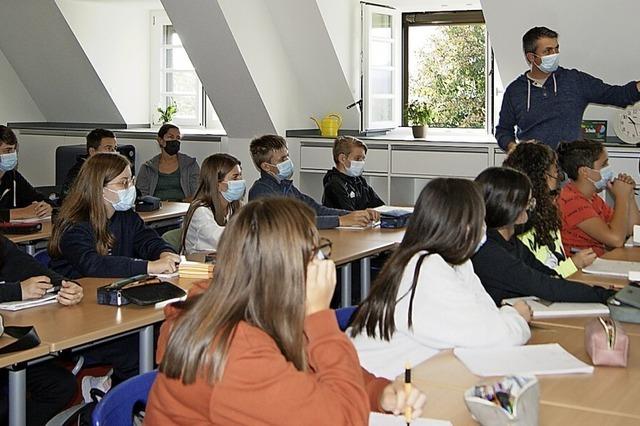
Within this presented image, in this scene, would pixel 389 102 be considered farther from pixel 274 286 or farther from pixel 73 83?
pixel 274 286

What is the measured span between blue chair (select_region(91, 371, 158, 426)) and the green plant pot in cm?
607

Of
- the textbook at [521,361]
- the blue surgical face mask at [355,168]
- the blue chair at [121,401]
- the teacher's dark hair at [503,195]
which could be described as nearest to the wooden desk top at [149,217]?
the blue surgical face mask at [355,168]

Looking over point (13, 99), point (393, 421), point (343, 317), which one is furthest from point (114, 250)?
point (13, 99)

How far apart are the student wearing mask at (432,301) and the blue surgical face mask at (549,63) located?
2.93m

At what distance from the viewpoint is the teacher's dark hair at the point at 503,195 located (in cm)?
331

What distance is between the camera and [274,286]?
69.5 inches

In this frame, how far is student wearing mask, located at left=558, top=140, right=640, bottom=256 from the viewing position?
15.2 ft

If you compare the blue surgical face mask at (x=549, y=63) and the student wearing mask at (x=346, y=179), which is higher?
the blue surgical face mask at (x=549, y=63)

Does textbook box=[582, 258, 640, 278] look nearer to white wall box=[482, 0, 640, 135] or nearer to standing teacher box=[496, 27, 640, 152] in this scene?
standing teacher box=[496, 27, 640, 152]

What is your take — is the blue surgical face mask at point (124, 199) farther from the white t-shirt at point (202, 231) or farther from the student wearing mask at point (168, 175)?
the student wearing mask at point (168, 175)

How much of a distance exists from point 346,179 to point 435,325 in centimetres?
340

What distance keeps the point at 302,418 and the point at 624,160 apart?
18.4ft

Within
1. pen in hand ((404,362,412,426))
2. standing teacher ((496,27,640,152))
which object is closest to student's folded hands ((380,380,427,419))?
pen in hand ((404,362,412,426))

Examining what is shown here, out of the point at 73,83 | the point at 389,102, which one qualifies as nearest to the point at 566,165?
the point at 389,102
